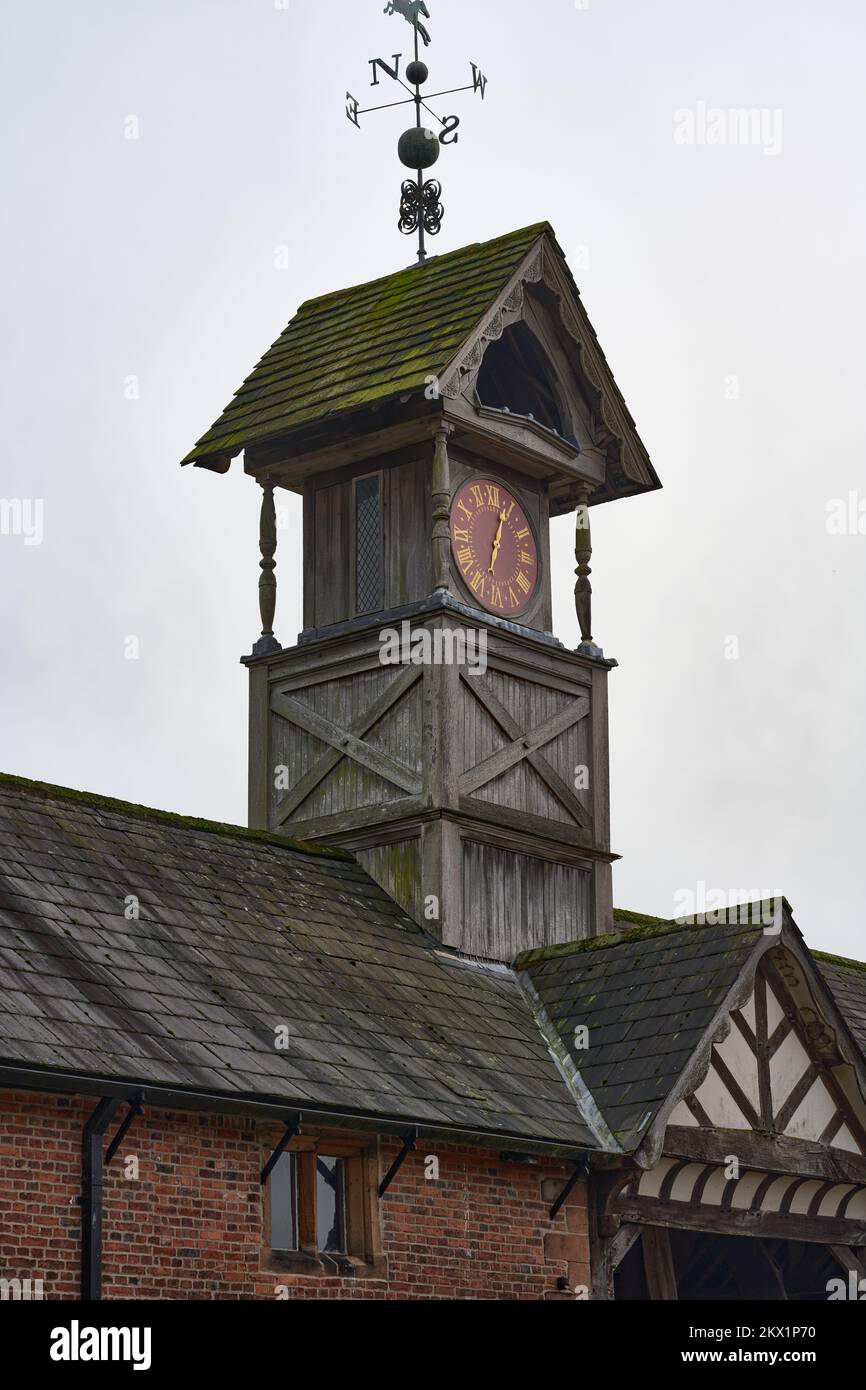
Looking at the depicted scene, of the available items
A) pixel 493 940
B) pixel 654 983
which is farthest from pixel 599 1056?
pixel 493 940

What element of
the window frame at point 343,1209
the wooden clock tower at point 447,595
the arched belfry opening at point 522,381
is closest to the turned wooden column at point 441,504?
the wooden clock tower at point 447,595

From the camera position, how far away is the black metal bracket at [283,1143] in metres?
16.6

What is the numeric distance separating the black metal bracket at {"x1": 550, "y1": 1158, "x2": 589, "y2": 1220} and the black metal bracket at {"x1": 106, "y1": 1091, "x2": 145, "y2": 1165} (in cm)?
425

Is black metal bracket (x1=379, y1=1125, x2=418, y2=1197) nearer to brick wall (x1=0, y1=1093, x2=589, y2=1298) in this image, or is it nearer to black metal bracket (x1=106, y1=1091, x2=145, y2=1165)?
brick wall (x1=0, y1=1093, x2=589, y2=1298)

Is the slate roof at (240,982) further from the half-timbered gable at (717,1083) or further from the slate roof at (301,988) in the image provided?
the half-timbered gable at (717,1083)

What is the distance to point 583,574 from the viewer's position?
24.2 meters

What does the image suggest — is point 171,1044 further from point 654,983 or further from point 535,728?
point 535,728

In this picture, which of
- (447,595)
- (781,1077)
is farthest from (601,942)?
(447,595)

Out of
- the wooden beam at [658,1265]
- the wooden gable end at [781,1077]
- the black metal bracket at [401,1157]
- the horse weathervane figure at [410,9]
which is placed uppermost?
the horse weathervane figure at [410,9]

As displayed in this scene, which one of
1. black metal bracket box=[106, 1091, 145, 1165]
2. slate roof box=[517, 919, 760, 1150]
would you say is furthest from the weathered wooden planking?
black metal bracket box=[106, 1091, 145, 1165]

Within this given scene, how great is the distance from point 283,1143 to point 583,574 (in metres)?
9.03

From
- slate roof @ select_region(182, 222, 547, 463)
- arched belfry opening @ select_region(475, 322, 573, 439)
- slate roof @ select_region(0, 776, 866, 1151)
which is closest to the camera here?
slate roof @ select_region(0, 776, 866, 1151)

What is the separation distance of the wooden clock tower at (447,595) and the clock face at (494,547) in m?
0.03

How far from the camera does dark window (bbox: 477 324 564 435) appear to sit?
79.0 ft
